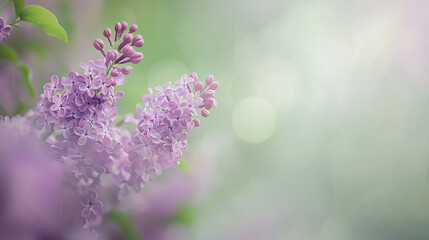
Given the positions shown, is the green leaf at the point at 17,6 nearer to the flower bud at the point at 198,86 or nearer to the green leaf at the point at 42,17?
the green leaf at the point at 42,17

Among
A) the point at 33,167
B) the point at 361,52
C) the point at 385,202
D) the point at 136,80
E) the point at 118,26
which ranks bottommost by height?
the point at 33,167

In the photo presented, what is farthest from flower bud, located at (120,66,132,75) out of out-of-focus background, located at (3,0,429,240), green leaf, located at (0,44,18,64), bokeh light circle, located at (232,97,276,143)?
bokeh light circle, located at (232,97,276,143)

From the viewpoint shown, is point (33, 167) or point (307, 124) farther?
→ point (307, 124)

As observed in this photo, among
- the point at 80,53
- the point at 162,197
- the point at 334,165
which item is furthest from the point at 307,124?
the point at 162,197

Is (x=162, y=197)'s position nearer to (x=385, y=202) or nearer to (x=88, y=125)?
(x=88, y=125)

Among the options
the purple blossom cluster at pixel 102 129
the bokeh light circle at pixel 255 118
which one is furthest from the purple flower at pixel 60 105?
the bokeh light circle at pixel 255 118

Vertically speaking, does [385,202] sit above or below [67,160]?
above

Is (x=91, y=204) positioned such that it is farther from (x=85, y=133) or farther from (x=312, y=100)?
(x=312, y=100)

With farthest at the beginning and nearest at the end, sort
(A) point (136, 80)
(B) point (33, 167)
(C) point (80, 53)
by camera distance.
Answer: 1. (A) point (136, 80)
2. (C) point (80, 53)
3. (B) point (33, 167)

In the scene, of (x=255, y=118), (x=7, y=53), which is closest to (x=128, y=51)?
(x=7, y=53)
